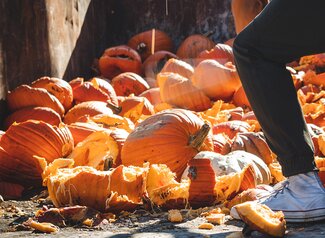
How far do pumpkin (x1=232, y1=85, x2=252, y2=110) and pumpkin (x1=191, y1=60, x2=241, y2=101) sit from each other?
0.33 feet

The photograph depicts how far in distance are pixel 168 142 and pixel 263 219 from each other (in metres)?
1.72

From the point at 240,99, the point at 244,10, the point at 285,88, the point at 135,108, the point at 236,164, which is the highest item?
the point at 244,10

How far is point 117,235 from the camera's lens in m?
3.18

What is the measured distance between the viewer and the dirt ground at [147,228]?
3096mm

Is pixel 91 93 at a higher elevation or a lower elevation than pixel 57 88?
lower

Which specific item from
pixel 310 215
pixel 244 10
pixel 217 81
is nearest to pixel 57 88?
pixel 217 81

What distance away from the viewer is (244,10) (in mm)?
3650

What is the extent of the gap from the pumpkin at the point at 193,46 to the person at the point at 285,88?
6453 mm

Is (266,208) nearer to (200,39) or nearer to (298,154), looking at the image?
(298,154)

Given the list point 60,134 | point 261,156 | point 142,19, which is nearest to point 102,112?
point 60,134

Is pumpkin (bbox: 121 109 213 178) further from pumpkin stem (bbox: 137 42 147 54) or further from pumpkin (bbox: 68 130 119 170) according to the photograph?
pumpkin stem (bbox: 137 42 147 54)

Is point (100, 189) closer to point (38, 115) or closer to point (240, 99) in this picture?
point (38, 115)

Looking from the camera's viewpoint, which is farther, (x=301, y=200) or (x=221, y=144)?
(x=221, y=144)

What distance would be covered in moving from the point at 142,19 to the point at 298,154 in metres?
7.87
